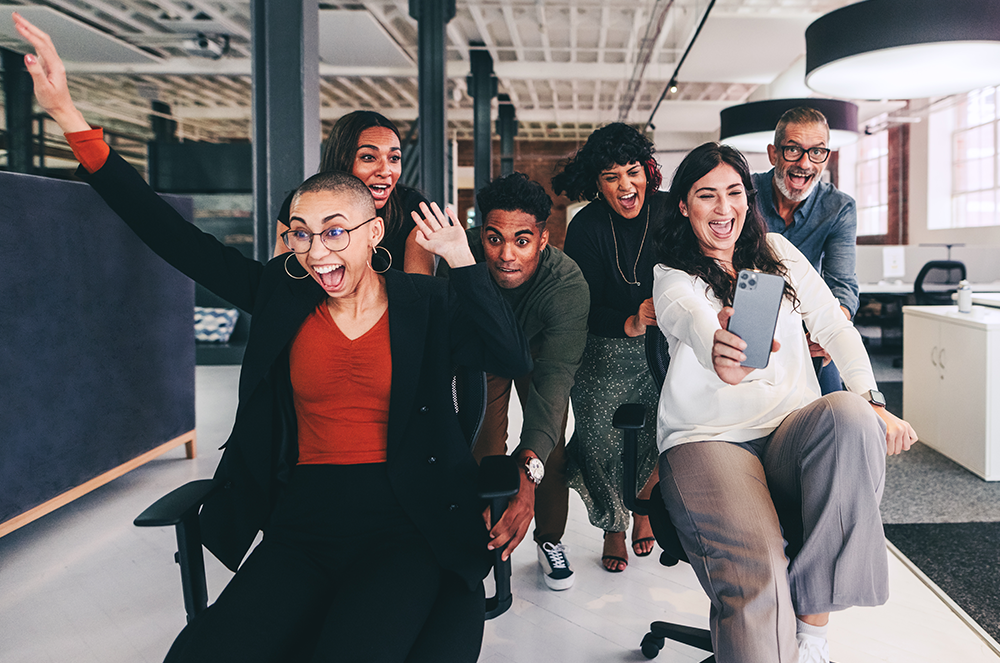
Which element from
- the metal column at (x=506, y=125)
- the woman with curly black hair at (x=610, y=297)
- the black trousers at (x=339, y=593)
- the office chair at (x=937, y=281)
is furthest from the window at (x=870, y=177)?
the black trousers at (x=339, y=593)

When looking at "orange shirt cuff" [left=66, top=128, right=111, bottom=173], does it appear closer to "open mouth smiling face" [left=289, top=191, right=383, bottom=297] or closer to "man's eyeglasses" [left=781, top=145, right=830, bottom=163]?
"open mouth smiling face" [left=289, top=191, right=383, bottom=297]

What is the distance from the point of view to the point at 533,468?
1.61m

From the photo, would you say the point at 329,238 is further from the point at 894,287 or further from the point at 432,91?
the point at 894,287

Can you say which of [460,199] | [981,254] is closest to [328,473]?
[981,254]

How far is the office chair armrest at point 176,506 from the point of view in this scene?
46.1 inches

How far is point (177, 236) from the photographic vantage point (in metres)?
1.61

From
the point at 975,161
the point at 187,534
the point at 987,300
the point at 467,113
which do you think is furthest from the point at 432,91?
the point at 975,161

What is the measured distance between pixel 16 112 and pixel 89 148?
9.32 m

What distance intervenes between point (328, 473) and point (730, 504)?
910mm

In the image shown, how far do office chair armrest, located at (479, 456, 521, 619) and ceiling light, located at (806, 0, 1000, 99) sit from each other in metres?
3.36

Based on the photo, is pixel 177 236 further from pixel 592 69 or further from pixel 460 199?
pixel 460 199

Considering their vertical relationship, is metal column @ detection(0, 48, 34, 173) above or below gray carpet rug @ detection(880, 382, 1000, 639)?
above

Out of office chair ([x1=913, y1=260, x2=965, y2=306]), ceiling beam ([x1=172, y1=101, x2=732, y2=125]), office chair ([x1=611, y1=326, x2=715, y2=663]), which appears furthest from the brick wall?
office chair ([x1=611, y1=326, x2=715, y2=663])

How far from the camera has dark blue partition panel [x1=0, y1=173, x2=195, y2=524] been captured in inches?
95.0
